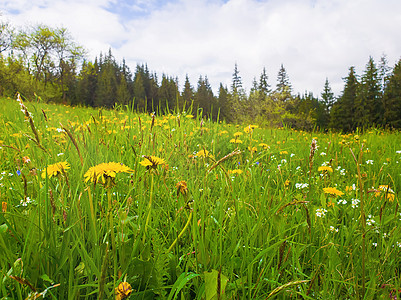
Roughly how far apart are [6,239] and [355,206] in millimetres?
1730

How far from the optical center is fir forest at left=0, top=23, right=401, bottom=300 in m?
0.73

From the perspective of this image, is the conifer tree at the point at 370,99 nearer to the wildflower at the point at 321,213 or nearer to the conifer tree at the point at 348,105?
the conifer tree at the point at 348,105

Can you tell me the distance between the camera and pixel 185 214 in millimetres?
1149

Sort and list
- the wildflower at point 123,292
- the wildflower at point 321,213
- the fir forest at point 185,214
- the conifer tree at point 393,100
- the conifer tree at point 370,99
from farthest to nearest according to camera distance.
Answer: the conifer tree at point 370,99, the conifer tree at point 393,100, the wildflower at point 321,213, the fir forest at point 185,214, the wildflower at point 123,292

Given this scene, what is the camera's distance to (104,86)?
52781 millimetres

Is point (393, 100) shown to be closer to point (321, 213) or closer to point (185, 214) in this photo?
point (321, 213)

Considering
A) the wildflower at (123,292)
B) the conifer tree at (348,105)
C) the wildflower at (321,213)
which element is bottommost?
the wildflower at (321,213)

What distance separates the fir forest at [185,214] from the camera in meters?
0.73

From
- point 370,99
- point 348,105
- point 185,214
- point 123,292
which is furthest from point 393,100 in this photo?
point 123,292

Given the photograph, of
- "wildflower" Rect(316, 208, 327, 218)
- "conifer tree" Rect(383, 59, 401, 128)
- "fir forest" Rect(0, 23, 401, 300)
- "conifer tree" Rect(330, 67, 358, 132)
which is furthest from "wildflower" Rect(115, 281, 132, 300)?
"conifer tree" Rect(330, 67, 358, 132)

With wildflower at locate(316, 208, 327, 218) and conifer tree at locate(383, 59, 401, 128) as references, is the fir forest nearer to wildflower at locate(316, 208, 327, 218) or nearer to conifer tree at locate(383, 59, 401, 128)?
wildflower at locate(316, 208, 327, 218)

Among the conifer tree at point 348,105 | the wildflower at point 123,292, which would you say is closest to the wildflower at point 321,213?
the wildflower at point 123,292

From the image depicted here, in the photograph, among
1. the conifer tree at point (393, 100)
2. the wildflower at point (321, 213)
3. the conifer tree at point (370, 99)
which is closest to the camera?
the wildflower at point (321, 213)

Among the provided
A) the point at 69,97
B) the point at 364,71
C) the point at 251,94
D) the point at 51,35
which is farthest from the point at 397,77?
the point at 69,97
